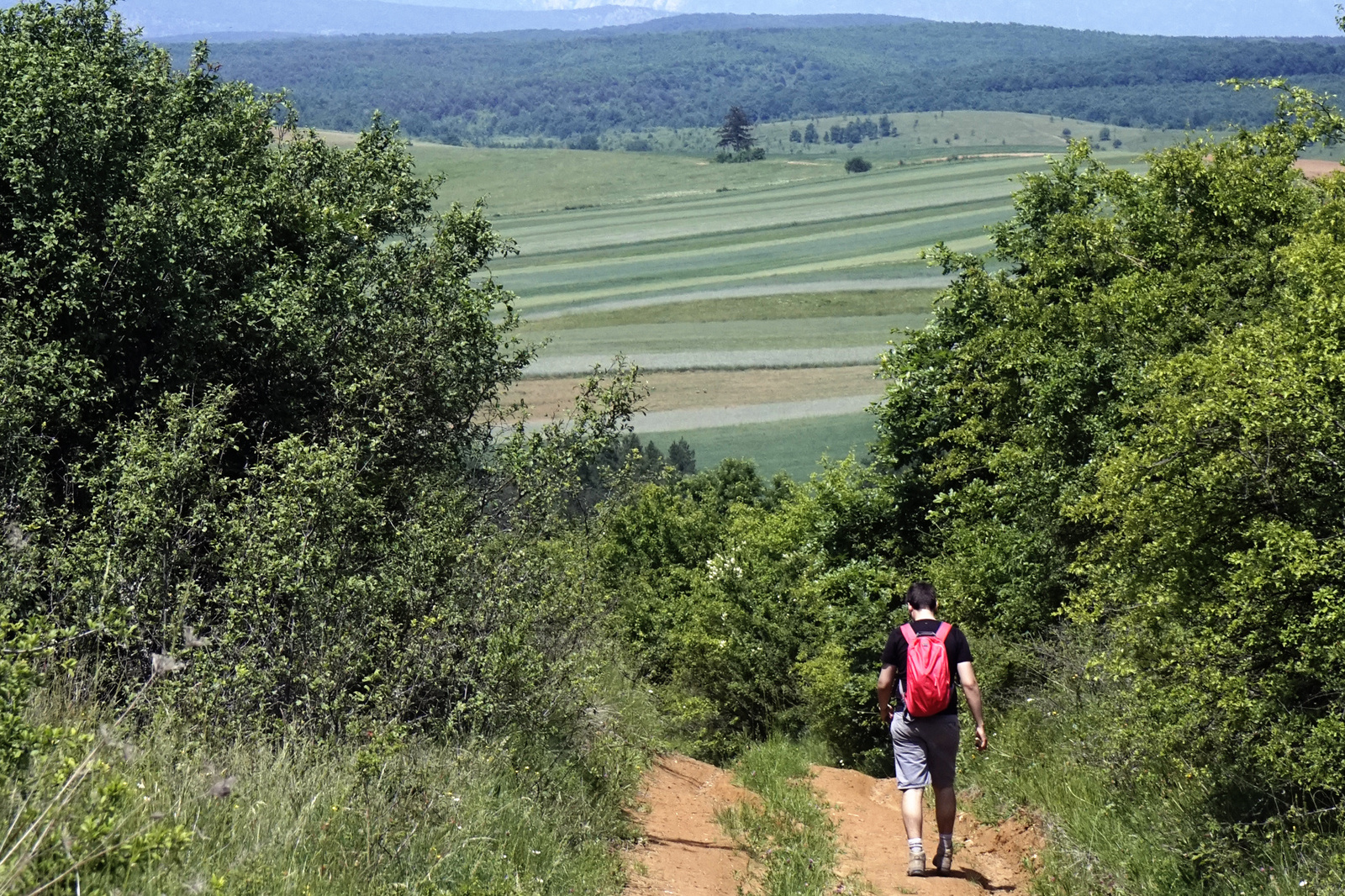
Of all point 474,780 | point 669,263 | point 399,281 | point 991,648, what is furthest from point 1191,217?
point 669,263

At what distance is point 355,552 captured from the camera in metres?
8.44

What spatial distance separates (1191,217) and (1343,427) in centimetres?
1202

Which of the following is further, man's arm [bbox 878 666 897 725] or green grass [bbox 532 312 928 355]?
green grass [bbox 532 312 928 355]

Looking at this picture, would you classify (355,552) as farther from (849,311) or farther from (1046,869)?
(849,311)

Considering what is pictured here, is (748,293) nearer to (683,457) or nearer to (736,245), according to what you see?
(736,245)

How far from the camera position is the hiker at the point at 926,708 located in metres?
7.29

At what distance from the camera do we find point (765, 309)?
134 m

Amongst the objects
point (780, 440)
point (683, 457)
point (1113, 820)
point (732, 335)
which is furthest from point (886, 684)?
point (732, 335)

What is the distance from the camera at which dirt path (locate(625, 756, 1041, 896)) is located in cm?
724

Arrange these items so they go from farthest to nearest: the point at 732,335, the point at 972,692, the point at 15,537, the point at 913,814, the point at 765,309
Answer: the point at 765,309 → the point at 732,335 → the point at 913,814 → the point at 972,692 → the point at 15,537

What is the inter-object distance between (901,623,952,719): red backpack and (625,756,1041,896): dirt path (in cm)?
98

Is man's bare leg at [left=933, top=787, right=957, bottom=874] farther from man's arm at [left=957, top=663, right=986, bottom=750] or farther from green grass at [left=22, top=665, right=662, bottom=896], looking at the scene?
green grass at [left=22, top=665, right=662, bottom=896]

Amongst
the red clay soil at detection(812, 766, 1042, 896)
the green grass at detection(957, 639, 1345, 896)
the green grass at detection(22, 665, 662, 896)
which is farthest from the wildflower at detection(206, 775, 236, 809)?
the green grass at detection(957, 639, 1345, 896)

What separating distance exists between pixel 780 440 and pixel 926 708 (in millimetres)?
83871
